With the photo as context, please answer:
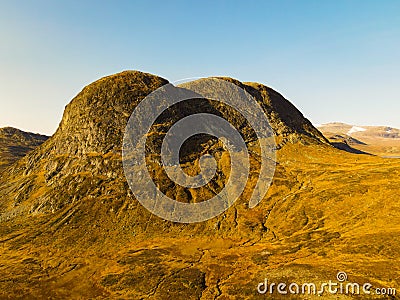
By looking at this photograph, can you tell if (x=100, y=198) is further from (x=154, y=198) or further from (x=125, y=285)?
(x=125, y=285)

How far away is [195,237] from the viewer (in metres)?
151

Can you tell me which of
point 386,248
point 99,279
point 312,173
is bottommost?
point 99,279

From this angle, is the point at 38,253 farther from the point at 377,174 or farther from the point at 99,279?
the point at 377,174

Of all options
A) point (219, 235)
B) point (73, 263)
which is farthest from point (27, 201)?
point (219, 235)

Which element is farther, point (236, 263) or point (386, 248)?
point (236, 263)

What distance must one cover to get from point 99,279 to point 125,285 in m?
13.9

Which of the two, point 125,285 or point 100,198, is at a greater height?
point 100,198

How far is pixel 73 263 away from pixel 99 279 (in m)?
23.8

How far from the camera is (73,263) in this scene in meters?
129

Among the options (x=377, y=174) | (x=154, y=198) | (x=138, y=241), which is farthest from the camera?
(x=154, y=198)

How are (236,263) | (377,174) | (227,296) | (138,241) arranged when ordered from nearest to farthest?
1. (227,296)
2. (236,263)
3. (138,241)
4. (377,174)

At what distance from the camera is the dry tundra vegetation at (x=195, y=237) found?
10019 cm

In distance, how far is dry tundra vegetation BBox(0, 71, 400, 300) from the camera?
10019cm

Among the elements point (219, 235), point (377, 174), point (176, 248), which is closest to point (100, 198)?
point (176, 248)
